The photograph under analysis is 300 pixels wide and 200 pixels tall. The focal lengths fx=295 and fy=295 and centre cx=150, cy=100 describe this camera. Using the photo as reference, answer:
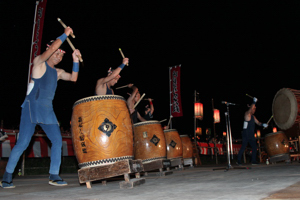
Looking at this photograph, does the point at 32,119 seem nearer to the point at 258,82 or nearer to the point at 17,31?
the point at 17,31

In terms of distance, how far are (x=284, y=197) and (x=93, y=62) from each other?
13.9 metres

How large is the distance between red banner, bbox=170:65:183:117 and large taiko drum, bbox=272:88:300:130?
398 cm

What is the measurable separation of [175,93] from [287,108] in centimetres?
478

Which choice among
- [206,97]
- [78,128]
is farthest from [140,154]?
[206,97]

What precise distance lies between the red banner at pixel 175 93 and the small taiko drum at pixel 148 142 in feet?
24.3

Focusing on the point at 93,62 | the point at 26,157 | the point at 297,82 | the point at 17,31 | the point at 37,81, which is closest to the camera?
the point at 37,81

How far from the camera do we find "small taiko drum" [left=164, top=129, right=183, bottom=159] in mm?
6641

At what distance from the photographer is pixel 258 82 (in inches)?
913

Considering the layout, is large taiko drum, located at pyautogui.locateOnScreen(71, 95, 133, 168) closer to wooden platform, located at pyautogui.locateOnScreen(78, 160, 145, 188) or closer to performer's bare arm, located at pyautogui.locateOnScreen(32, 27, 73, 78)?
wooden platform, located at pyautogui.locateOnScreen(78, 160, 145, 188)

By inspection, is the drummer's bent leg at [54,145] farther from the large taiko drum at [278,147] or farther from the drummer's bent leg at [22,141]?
the large taiko drum at [278,147]

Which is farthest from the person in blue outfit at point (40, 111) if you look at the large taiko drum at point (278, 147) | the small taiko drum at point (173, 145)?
the large taiko drum at point (278, 147)

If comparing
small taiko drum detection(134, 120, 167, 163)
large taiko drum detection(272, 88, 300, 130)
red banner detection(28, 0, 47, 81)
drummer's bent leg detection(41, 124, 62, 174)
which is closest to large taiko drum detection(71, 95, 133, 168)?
drummer's bent leg detection(41, 124, 62, 174)

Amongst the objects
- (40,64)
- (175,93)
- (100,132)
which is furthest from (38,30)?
(175,93)

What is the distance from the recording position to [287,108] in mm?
9211
